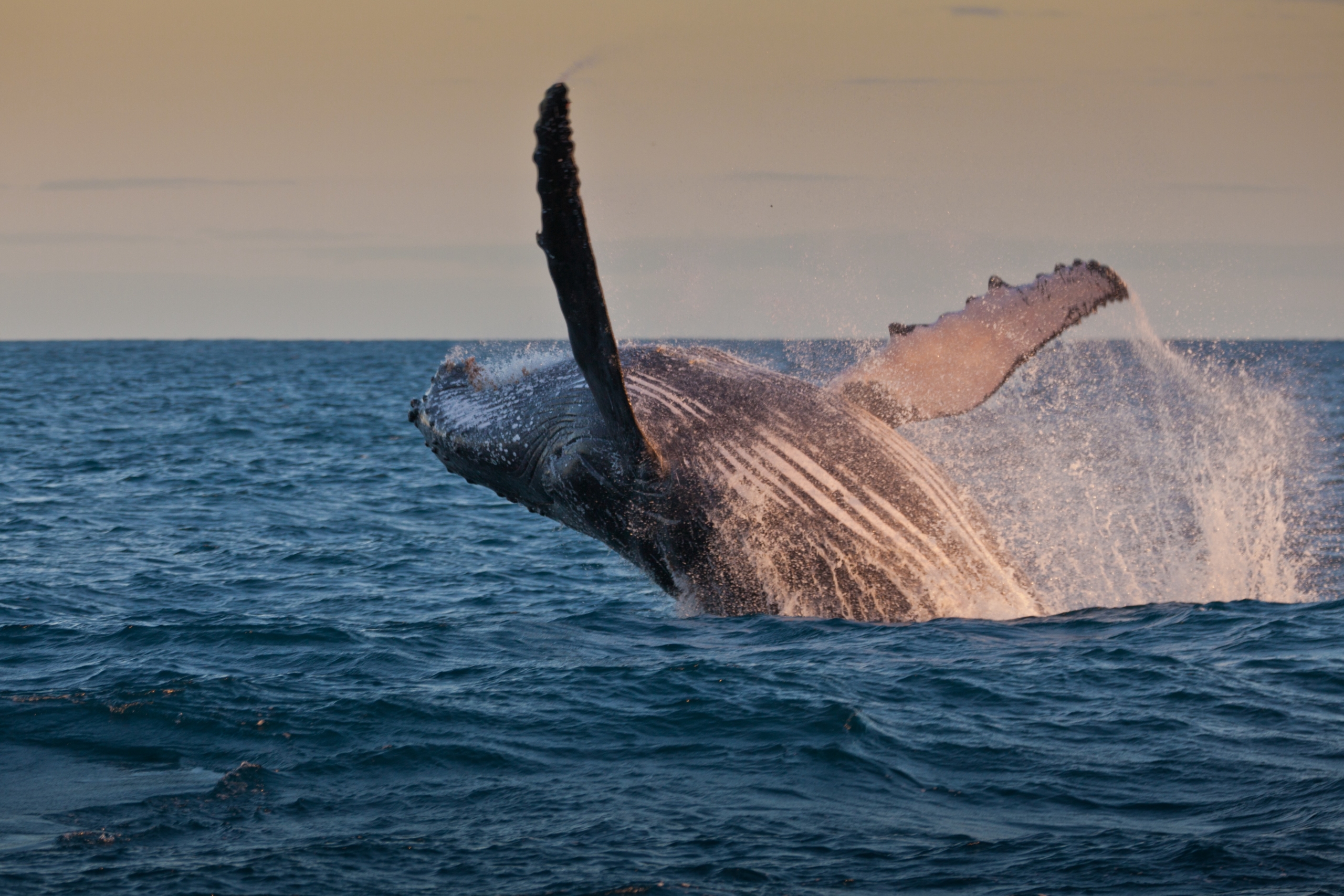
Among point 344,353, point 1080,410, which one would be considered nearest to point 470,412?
point 1080,410

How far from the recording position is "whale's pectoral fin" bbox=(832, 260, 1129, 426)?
27.0ft

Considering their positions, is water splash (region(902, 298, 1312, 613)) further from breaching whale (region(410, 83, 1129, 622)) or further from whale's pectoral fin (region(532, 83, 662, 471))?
whale's pectoral fin (region(532, 83, 662, 471))

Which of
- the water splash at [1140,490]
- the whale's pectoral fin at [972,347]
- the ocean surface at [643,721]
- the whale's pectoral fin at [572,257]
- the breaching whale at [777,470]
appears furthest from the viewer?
the water splash at [1140,490]

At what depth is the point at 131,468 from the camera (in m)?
23.1

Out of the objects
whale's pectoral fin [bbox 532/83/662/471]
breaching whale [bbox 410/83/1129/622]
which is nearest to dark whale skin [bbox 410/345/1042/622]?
breaching whale [bbox 410/83/1129/622]

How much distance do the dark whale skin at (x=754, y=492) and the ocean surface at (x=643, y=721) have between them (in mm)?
375

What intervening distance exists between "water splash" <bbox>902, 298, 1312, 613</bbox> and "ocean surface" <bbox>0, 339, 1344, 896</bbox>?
0.09 meters

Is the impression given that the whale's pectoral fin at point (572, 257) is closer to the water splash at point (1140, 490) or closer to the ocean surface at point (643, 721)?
the ocean surface at point (643, 721)

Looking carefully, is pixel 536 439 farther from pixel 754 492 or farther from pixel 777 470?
pixel 777 470

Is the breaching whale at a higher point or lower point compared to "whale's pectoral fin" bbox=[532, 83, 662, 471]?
lower

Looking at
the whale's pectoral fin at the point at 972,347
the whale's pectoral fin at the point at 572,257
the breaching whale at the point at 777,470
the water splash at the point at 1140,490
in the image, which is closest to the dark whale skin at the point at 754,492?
the breaching whale at the point at 777,470

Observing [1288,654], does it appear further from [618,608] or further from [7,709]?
[7,709]

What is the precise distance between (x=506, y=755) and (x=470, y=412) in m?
2.71

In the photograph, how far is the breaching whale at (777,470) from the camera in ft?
24.3
